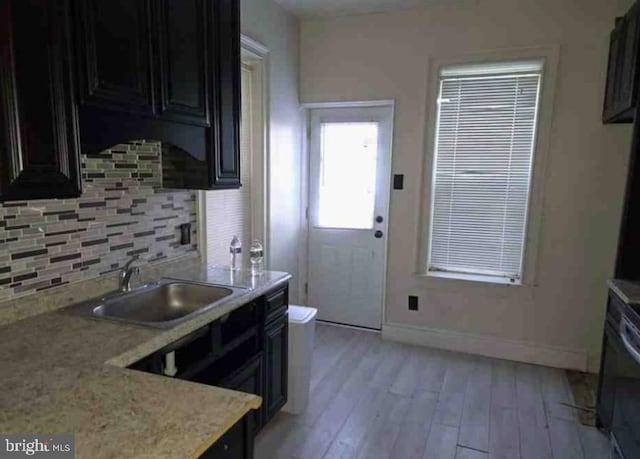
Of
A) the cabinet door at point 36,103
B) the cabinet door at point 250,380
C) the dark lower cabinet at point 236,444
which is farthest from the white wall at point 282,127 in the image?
the dark lower cabinet at point 236,444

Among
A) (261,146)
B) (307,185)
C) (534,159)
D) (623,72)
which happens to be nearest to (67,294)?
(261,146)

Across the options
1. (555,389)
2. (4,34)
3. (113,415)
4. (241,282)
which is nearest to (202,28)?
(4,34)

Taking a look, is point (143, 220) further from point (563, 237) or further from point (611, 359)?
point (563, 237)

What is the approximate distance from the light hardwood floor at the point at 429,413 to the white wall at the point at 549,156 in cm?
38

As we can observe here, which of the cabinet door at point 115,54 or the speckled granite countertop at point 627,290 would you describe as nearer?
the cabinet door at point 115,54

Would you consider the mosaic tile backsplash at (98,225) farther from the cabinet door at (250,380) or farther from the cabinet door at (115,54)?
the cabinet door at (250,380)

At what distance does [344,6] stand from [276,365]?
9.17 ft

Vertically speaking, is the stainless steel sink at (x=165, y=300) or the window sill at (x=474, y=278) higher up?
the stainless steel sink at (x=165, y=300)

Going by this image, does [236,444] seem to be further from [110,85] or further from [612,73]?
[612,73]

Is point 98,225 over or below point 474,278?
over

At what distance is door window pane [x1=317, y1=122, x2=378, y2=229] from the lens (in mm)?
3781

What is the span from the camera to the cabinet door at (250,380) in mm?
1935

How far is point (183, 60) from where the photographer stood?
5.95 ft

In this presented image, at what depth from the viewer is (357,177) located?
3.83m
